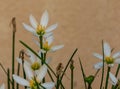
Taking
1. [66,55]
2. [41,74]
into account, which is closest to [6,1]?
[66,55]

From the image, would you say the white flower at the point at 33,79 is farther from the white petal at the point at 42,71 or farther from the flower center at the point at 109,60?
the flower center at the point at 109,60

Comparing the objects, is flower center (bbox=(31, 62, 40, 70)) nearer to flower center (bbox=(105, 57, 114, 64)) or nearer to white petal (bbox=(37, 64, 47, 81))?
white petal (bbox=(37, 64, 47, 81))

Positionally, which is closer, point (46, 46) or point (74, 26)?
point (46, 46)

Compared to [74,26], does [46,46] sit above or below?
below

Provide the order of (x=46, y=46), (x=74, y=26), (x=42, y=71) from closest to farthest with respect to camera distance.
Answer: (x=42, y=71), (x=46, y=46), (x=74, y=26)

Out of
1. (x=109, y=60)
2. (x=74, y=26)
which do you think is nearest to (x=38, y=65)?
(x=109, y=60)

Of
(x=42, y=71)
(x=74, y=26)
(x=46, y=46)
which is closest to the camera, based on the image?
(x=42, y=71)

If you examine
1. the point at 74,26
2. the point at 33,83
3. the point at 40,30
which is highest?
the point at 74,26

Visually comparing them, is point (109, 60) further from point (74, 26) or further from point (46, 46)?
point (74, 26)

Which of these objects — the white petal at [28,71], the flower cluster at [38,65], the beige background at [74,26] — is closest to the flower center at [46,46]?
the flower cluster at [38,65]

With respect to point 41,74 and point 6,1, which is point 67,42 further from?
point 41,74
